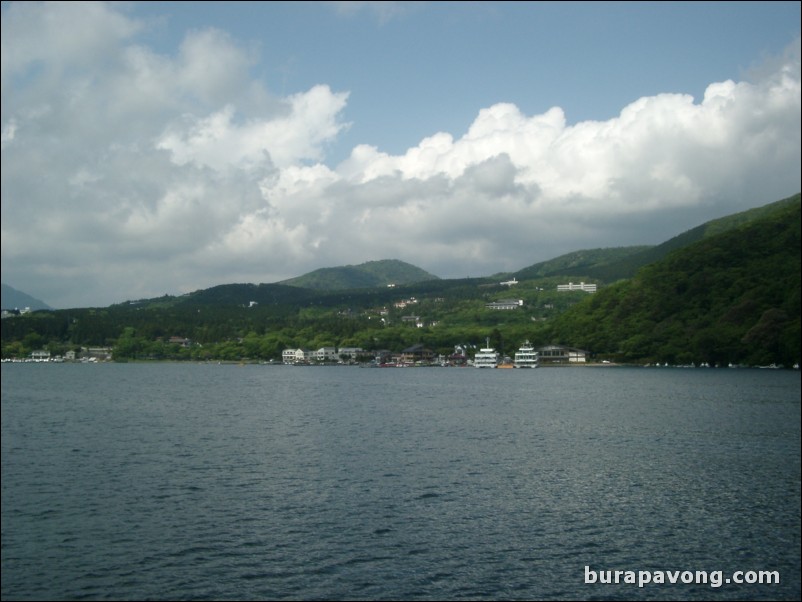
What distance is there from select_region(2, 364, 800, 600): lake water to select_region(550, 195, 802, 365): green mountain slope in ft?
240

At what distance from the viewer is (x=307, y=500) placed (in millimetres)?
26312

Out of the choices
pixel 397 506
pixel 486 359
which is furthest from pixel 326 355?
pixel 397 506

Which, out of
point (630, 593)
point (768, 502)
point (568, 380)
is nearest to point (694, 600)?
point (630, 593)

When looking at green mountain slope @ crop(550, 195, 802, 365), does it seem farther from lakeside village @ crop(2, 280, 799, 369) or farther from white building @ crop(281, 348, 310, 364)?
white building @ crop(281, 348, 310, 364)

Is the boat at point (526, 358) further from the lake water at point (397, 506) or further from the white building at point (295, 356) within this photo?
the lake water at point (397, 506)

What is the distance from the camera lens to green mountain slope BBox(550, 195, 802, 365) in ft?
381

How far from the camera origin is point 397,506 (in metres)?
25.3

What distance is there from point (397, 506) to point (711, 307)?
409 ft

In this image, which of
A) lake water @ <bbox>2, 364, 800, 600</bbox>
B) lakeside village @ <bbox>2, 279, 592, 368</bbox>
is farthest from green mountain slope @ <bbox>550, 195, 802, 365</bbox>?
lake water @ <bbox>2, 364, 800, 600</bbox>

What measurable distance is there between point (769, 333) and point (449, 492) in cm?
10510

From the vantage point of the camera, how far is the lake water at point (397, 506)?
18.2m

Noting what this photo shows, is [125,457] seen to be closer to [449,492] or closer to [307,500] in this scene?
[307,500]

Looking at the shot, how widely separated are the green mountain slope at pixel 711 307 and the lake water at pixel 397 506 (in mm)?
73265

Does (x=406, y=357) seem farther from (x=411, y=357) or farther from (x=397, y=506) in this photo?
(x=397, y=506)
